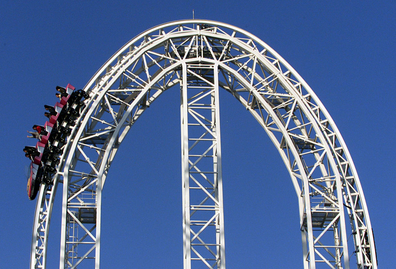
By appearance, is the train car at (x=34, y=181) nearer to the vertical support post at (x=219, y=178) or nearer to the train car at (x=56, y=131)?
the train car at (x=56, y=131)

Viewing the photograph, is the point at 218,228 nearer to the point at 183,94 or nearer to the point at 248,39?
the point at 183,94

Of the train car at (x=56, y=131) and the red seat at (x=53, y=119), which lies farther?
the red seat at (x=53, y=119)

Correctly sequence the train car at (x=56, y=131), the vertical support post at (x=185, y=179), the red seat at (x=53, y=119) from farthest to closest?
the red seat at (x=53, y=119) < the train car at (x=56, y=131) < the vertical support post at (x=185, y=179)

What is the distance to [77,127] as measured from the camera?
4003cm

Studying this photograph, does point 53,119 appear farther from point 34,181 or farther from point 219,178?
point 219,178

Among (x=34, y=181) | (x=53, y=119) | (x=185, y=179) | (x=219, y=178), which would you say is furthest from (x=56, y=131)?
(x=219, y=178)

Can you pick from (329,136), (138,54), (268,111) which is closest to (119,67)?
(138,54)

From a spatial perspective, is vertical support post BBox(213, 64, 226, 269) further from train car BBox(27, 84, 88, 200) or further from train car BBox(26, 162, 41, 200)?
train car BBox(26, 162, 41, 200)

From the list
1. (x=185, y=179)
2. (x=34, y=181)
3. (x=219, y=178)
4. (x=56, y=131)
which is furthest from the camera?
(x=56, y=131)

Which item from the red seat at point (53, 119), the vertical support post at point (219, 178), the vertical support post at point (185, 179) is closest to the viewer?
the vertical support post at point (185, 179)

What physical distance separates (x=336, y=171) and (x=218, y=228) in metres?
5.73

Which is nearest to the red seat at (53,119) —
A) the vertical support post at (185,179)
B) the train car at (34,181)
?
the train car at (34,181)

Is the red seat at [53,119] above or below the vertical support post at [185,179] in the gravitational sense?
above

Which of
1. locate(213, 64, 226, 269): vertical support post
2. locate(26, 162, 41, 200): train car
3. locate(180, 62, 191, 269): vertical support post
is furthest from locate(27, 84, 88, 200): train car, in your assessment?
locate(213, 64, 226, 269): vertical support post
